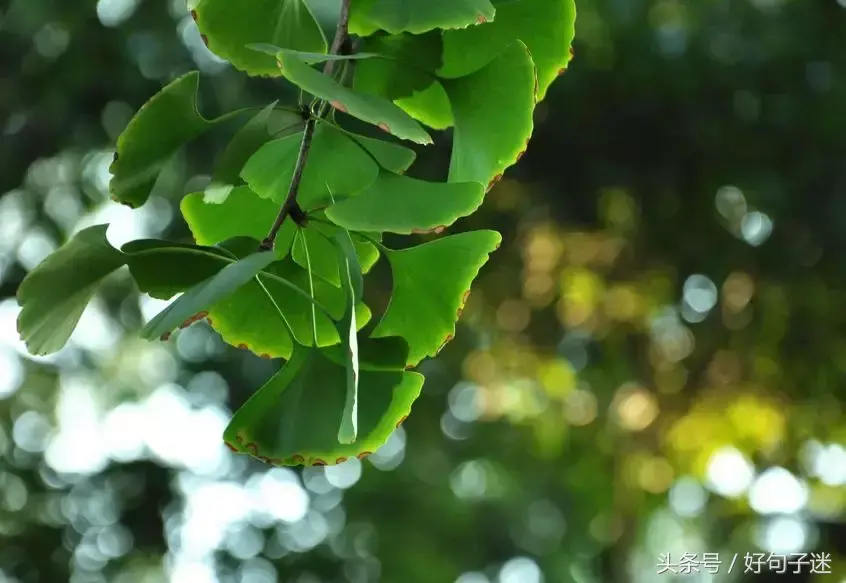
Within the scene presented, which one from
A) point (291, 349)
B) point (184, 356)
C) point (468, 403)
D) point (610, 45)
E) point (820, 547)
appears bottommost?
point (820, 547)

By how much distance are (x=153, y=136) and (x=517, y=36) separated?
66 mm

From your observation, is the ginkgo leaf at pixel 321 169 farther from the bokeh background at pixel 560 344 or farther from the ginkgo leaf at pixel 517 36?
the bokeh background at pixel 560 344

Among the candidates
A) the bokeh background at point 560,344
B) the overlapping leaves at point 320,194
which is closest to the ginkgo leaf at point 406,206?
the overlapping leaves at point 320,194

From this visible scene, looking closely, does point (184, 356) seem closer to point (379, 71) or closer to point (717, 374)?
point (717, 374)

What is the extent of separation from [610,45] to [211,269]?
2.88ft

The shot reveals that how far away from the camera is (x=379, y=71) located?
0.53 ft

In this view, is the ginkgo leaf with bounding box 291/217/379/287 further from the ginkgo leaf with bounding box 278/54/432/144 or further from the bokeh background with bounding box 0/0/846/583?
the bokeh background with bounding box 0/0/846/583

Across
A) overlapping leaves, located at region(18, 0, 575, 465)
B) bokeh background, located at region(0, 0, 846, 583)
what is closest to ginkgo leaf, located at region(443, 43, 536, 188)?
overlapping leaves, located at region(18, 0, 575, 465)

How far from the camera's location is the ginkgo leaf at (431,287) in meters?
0.17

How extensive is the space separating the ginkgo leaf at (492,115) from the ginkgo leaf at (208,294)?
5 centimetres

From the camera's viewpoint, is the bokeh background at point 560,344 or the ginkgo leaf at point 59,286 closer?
the ginkgo leaf at point 59,286

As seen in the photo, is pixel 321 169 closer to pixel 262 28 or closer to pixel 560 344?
pixel 262 28

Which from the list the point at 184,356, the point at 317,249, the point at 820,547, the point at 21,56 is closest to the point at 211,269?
the point at 317,249

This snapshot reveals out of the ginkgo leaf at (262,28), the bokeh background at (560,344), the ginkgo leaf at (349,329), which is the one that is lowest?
the bokeh background at (560,344)
